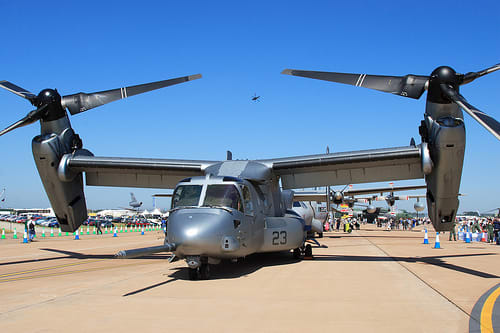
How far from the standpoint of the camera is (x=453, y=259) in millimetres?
13422

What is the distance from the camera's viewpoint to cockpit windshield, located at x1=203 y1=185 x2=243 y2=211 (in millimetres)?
9336

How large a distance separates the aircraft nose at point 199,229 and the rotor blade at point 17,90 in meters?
7.21

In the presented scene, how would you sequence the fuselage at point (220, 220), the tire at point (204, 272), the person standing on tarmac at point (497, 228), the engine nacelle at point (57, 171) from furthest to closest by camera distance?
the person standing on tarmac at point (497, 228), the engine nacelle at point (57, 171), the tire at point (204, 272), the fuselage at point (220, 220)

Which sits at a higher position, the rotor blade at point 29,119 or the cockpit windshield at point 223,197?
the rotor blade at point 29,119

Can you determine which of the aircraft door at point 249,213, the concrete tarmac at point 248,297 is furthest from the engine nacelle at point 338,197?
the aircraft door at point 249,213

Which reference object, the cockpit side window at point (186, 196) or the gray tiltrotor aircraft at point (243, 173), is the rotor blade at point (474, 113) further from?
the cockpit side window at point (186, 196)

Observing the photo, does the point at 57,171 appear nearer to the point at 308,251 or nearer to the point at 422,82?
the point at 308,251

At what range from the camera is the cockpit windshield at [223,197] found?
9336mm

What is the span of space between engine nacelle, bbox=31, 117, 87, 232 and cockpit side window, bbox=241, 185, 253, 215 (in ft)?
20.8

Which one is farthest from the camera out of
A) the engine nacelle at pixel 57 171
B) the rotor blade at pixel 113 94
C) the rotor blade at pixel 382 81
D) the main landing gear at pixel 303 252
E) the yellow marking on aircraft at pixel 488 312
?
the rotor blade at pixel 113 94

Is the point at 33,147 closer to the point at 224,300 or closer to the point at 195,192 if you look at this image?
the point at 195,192

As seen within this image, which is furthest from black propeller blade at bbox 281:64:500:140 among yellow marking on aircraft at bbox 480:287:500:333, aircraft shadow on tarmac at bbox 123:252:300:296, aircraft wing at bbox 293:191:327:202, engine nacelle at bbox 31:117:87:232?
aircraft wing at bbox 293:191:327:202

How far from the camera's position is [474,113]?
31.4 feet

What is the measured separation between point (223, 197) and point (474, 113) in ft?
19.9
